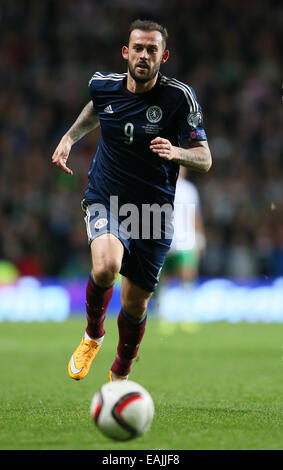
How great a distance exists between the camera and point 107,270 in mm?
4848

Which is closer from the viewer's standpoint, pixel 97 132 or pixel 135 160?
pixel 135 160

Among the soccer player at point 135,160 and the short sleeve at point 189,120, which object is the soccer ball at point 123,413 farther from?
the short sleeve at point 189,120

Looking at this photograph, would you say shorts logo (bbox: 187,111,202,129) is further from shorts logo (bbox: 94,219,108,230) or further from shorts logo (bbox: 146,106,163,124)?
shorts logo (bbox: 94,219,108,230)

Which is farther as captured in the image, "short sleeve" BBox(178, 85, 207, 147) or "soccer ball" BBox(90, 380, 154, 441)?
"short sleeve" BBox(178, 85, 207, 147)

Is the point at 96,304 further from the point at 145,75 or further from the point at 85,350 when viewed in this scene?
the point at 145,75

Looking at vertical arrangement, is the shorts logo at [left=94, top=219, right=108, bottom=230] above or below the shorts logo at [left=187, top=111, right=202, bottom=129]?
below

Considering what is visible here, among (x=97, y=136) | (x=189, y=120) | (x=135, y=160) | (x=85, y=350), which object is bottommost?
(x=97, y=136)

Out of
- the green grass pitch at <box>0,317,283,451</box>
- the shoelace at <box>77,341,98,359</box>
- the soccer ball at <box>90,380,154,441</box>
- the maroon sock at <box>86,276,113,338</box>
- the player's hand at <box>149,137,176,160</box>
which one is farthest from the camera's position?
the shoelace at <box>77,341,98,359</box>

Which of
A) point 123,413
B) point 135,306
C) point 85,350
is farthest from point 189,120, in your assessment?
point 123,413

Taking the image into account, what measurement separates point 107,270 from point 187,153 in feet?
2.69

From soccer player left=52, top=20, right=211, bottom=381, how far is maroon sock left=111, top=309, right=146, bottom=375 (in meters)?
0.12

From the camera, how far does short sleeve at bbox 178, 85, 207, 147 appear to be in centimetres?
506

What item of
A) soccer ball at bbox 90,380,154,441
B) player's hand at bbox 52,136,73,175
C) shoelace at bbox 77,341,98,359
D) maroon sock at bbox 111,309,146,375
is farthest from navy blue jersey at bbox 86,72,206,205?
soccer ball at bbox 90,380,154,441

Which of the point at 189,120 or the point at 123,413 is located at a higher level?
the point at 189,120
